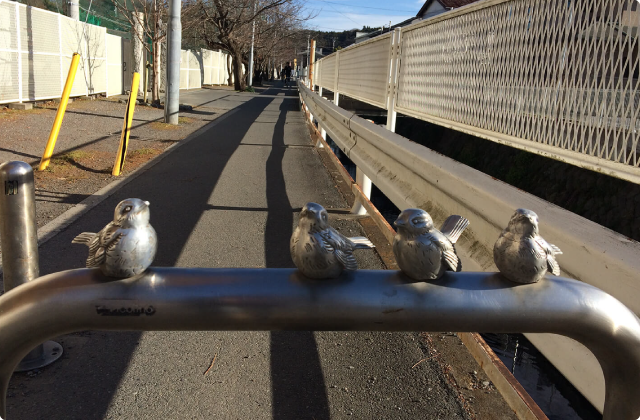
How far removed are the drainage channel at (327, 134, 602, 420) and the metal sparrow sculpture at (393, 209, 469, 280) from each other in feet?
7.65

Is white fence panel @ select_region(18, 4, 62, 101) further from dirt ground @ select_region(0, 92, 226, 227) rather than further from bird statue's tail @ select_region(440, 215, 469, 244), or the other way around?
bird statue's tail @ select_region(440, 215, 469, 244)

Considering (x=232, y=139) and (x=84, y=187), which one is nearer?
(x=84, y=187)

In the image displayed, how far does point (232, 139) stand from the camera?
1217 cm

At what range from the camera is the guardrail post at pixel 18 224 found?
2.39 metres

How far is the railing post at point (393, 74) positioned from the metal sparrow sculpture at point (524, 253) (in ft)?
18.3

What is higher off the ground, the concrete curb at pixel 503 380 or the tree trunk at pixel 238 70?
the tree trunk at pixel 238 70

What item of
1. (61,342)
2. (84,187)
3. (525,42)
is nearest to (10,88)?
(84,187)

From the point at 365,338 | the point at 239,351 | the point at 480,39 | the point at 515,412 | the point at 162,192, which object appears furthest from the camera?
the point at 162,192

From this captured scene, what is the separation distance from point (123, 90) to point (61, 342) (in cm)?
2452

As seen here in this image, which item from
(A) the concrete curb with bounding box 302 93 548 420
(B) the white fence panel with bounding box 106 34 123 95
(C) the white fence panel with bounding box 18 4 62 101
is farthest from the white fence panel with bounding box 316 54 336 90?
(A) the concrete curb with bounding box 302 93 548 420

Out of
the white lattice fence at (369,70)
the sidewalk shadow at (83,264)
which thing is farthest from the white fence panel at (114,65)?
the sidewalk shadow at (83,264)

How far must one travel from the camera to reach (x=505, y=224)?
6.61 ft

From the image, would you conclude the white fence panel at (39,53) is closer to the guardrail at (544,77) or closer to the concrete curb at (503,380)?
the guardrail at (544,77)

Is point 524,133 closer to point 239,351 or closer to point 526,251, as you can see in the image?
point 239,351
